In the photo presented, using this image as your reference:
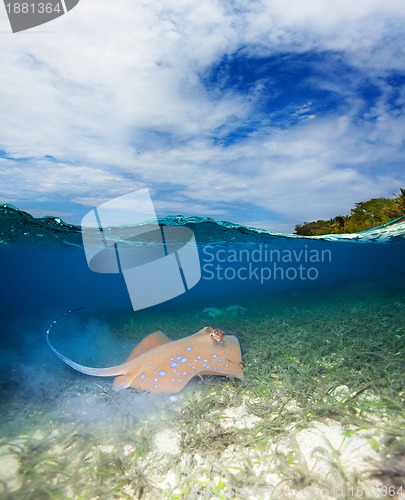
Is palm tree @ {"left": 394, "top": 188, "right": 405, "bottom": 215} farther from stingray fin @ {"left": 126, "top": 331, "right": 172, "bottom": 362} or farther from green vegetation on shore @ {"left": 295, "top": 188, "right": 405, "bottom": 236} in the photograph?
stingray fin @ {"left": 126, "top": 331, "right": 172, "bottom": 362}

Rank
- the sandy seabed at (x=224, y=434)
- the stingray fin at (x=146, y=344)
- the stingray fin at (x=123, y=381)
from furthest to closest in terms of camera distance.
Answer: the stingray fin at (x=146, y=344)
the stingray fin at (x=123, y=381)
the sandy seabed at (x=224, y=434)

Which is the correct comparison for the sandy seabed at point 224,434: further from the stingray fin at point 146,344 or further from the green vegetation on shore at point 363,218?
the green vegetation on shore at point 363,218

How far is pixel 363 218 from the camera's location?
17.1m

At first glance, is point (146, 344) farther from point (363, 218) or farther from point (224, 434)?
point (363, 218)

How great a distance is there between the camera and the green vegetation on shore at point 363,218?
50.4 feet

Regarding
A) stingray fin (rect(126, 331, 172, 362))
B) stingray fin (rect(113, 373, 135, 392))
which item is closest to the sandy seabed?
stingray fin (rect(113, 373, 135, 392))

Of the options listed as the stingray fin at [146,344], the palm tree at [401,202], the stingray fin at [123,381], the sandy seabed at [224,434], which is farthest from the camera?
the palm tree at [401,202]

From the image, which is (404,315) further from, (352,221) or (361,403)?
(352,221)

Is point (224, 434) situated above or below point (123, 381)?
below

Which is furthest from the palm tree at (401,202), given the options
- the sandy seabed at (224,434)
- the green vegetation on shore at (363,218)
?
the sandy seabed at (224,434)

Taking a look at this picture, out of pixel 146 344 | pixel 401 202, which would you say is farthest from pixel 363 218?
pixel 146 344

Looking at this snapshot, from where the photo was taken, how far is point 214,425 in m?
3.83

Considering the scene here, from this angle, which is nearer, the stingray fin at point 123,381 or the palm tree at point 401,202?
the stingray fin at point 123,381

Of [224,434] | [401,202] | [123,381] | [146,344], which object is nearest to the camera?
[224,434]
